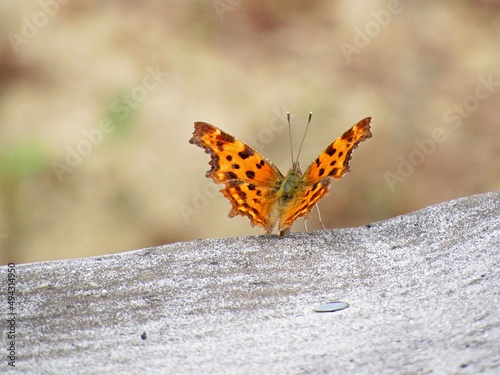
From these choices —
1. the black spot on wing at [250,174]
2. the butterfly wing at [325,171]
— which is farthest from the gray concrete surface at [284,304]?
the black spot on wing at [250,174]

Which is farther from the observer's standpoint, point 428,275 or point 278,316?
point 428,275

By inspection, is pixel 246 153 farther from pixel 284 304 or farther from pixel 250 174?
pixel 284 304

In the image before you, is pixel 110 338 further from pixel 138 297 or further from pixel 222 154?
pixel 222 154

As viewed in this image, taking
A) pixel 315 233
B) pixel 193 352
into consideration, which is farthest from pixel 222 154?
pixel 193 352

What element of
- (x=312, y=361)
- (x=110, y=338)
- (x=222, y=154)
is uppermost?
(x=222, y=154)

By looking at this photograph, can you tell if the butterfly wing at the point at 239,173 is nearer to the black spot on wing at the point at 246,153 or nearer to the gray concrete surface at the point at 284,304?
the black spot on wing at the point at 246,153

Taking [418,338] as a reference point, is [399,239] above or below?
above
